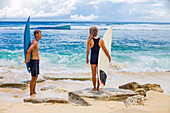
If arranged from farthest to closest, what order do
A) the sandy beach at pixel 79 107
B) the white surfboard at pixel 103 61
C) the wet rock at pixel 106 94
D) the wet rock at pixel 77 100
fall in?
the white surfboard at pixel 103 61 → the wet rock at pixel 106 94 → the wet rock at pixel 77 100 → the sandy beach at pixel 79 107

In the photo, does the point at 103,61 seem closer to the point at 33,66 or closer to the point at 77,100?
the point at 77,100

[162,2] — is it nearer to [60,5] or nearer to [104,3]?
[104,3]

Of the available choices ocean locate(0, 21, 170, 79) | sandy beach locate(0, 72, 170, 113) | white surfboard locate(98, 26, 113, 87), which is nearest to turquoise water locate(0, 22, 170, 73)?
ocean locate(0, 21, 170, 79)

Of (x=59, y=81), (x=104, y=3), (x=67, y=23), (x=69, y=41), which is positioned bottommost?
(x=59, y=81)

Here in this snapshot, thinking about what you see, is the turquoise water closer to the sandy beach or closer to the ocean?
the ocean

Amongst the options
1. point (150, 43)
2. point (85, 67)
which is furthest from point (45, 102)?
point (150, 43)

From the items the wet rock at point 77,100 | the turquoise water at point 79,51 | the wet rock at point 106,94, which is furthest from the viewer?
the turquoise water at point 79,51

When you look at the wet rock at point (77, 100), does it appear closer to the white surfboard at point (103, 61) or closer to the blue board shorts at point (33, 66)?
the white surfboard at point (103, 61)

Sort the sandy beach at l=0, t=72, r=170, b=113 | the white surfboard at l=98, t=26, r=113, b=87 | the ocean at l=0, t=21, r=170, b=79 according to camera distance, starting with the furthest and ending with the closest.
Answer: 1. the ocean at l=0, t=21, r=170, b=79
2. the white surfboard at l=98, t=26, r=113, b=87
3. the sandy beach at l=0, t=72, r=170, b=113

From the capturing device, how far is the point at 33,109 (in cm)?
257

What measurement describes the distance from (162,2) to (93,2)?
4.78 m

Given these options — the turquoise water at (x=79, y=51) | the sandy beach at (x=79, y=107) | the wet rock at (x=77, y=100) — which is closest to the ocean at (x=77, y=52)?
the turquoise water at (x=79, y=51)

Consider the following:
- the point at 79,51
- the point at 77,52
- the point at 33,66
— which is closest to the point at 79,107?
the point at 33,66

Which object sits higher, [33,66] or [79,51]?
[33,66]
